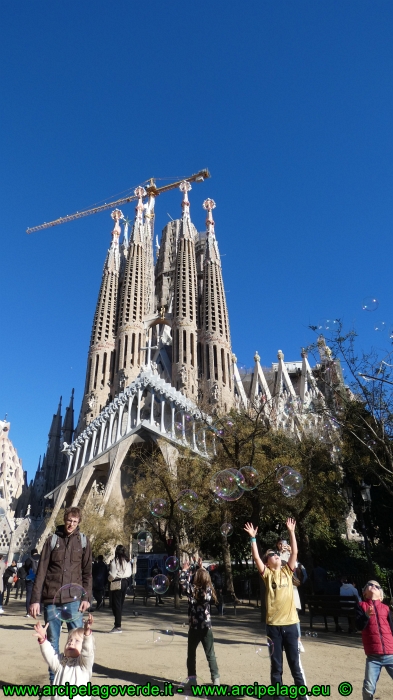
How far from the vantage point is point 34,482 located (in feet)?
170

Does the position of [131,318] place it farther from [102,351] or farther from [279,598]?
[279,598]

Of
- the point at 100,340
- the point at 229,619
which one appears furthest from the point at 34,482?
the point at 229,619

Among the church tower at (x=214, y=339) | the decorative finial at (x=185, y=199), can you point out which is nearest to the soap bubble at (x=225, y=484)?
the church tower at (x=214, y=339)

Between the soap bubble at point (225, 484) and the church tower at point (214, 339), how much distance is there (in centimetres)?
2876

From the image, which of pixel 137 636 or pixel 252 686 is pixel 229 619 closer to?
pixel 137 636

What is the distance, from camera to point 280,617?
→ 3.85 metres

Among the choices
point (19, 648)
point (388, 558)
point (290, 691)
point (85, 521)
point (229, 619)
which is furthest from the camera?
point (85, 521)

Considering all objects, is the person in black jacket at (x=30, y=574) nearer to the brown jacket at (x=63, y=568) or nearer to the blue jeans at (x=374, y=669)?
the brown jacket at (x=63, y=568)

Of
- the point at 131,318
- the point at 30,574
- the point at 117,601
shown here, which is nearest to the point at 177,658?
the point at 117,601

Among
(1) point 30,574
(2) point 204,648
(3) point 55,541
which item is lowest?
(2) point 204,648

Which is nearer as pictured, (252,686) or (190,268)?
(252,686)

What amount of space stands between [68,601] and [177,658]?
2839 mm

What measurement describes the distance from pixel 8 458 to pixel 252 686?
49.8m

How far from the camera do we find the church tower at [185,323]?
4288 cm
